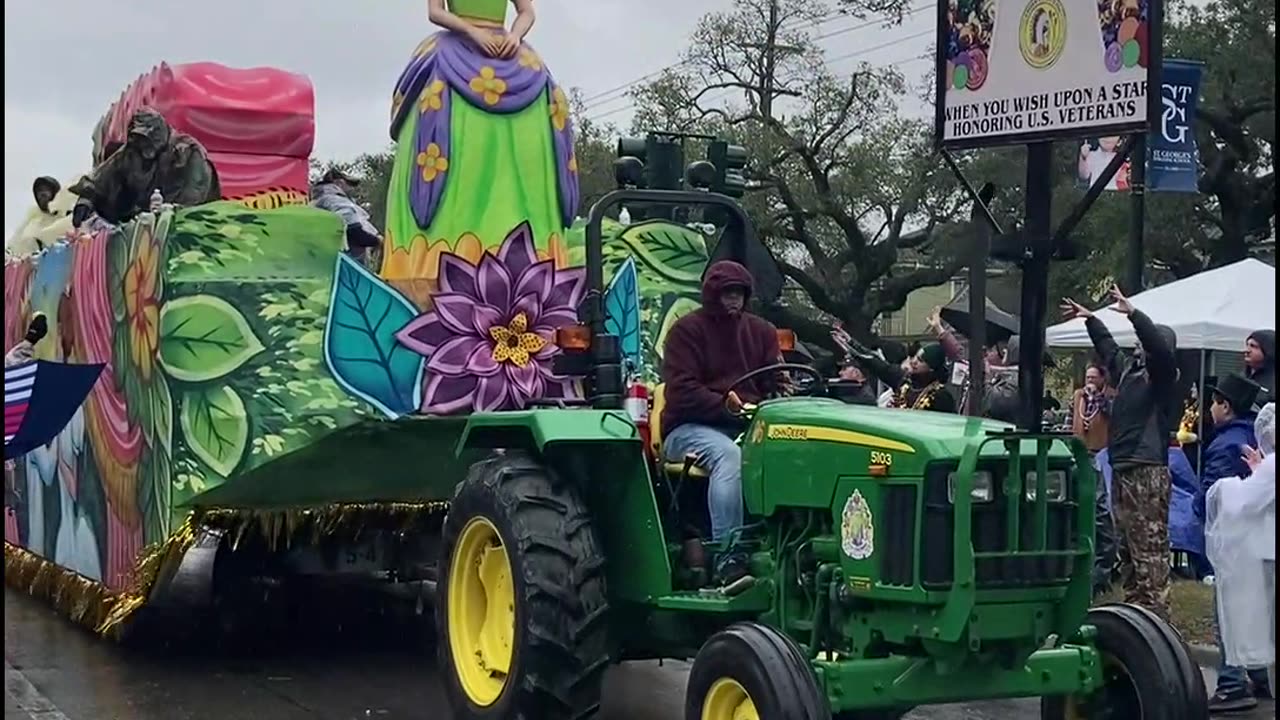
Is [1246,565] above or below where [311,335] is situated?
below

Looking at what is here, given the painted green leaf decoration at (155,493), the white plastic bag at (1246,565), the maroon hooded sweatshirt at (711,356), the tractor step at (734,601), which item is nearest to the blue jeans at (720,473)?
the maroon hooded sweatshirt at (711,356)

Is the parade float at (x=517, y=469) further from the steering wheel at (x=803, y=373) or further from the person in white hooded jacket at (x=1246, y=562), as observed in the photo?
the person in white hooded jacket at (x=1246, y=562)

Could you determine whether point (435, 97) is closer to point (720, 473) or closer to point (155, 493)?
point (155, 493)

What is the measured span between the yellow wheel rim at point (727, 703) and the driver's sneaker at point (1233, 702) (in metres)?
3.35

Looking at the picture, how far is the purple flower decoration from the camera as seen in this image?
8305mm

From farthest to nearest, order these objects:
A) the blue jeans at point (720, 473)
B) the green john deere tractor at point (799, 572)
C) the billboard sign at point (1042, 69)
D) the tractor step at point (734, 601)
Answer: the blue jeans at point (720, 473) < the tractor step at point (734, 601) < the green john deere tractor at point (799, 572) < the billboard sign at point (1042, 69)

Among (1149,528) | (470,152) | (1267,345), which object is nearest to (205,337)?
(470,152)

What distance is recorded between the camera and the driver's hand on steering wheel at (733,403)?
6.23 metres

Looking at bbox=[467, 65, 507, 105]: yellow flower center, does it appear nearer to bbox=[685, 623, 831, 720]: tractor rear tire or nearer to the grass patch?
bbox=[685, 623, 831, 720]: tractor rear tire

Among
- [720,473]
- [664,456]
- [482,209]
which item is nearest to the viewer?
[720,473]

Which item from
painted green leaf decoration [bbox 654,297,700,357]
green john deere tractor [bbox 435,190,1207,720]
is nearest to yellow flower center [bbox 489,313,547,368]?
painted green leaf decoration [bbox 654,297,700,357]

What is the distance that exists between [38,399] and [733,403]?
3273 mm

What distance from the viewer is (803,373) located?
6.68 m

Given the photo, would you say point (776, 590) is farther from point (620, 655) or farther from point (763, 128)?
point (763, 128)
